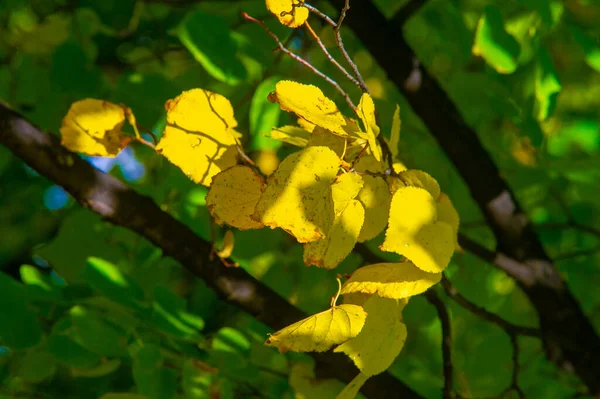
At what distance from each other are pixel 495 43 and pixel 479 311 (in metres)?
0.36

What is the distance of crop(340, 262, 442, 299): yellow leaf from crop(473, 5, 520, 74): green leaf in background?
17.4 inches

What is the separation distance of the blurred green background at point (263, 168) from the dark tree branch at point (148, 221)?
8cm

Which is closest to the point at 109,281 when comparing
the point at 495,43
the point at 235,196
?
the point at 235,196

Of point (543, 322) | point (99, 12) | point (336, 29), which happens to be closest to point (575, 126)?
point (543, 322)

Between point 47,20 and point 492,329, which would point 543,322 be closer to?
point 492,329

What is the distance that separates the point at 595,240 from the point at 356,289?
42.4 inches

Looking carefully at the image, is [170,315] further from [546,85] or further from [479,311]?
[546,85]

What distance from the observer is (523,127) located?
901 millimetres

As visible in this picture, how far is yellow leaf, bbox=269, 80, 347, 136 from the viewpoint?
16.4 inches

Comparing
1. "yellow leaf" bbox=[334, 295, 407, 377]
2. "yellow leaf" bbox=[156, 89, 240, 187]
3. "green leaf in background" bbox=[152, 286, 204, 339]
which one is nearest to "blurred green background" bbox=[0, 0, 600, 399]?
"green leaf in background" bbox=[152, 286, 204, 339]

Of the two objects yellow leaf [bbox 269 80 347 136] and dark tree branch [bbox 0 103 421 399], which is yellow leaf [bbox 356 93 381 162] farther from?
dark tree branch [bbox 0 103 421 399]

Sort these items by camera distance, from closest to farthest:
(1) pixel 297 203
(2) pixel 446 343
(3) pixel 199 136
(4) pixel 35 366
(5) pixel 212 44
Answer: (1) pixel 297 203, (3) pixel 199 136, (2) pixel 446 343, (5) pixel 212 44, (4) pixel 35 366

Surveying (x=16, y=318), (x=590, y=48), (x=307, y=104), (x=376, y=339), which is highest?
(x=590, y=48)

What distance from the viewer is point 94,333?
2.58 ft
